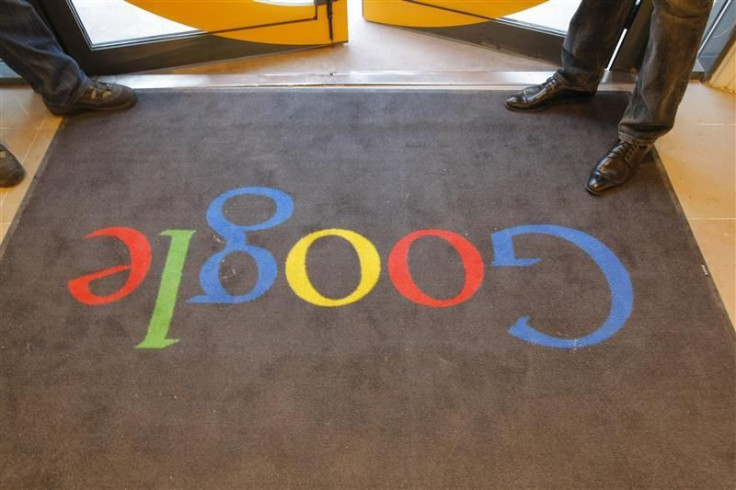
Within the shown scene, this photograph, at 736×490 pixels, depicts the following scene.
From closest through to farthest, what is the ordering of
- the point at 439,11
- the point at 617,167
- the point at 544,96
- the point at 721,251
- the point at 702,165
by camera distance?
the point at 721,251
the point at 617,167
the point at 702,165
the point at 544,96
the point at 439,11

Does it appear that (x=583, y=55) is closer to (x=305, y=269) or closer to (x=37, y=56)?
(x=305, y=269)

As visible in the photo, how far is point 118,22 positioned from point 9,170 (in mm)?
897

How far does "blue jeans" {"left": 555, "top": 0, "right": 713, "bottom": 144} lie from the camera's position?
1272 millimetres


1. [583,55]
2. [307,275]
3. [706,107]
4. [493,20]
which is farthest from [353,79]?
[706,107]

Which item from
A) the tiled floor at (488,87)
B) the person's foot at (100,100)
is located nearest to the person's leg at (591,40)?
the tiled floor at (488,87)

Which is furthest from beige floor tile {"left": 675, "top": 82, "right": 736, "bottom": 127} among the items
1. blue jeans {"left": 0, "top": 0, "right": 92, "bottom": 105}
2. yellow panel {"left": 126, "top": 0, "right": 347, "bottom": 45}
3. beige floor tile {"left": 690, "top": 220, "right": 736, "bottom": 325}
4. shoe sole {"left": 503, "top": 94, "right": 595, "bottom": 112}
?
blue jeans {"left": 0, "top": 0, "right": 92, "bottom": 105}

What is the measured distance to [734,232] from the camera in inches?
59.7

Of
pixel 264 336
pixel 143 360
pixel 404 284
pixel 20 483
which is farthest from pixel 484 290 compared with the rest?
pixel 20 483

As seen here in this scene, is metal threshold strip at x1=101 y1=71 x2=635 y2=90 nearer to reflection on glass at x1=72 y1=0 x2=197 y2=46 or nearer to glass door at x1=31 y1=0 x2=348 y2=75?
glass door at x1=31 y1=0 x2=348 y2=75

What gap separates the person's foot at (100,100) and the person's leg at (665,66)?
1.72 metres

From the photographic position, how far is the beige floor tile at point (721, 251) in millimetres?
1392

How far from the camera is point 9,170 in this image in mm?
1626

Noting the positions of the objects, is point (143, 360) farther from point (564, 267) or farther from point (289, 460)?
point (564, 267)

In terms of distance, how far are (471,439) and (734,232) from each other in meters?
1.05
